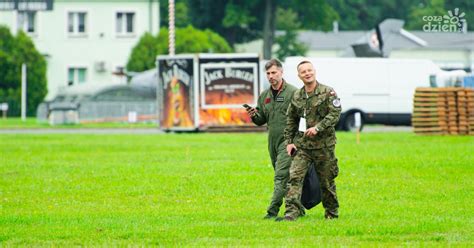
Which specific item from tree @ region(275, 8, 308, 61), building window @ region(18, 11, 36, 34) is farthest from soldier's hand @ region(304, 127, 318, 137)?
Answer: tree @ region(275, 8, 308, 61)

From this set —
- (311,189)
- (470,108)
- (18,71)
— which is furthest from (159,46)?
(311,189)

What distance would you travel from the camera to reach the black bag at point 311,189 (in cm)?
1384

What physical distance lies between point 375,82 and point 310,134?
27.9m

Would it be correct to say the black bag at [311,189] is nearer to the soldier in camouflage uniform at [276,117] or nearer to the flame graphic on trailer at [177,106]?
the soldier in camouflage uniform at [276,117]

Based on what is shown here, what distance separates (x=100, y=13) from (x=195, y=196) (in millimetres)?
59852

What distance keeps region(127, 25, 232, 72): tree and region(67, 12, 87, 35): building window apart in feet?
17.0

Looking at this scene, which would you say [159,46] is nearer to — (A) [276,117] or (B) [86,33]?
Result: (B) [86,33]

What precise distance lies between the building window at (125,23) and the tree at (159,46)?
4075mm

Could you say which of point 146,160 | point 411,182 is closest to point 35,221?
point 411,182

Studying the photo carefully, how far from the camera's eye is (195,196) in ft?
58.2

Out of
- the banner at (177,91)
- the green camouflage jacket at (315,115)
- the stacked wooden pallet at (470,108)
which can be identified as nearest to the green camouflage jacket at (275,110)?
the green camouflage jacket at (315,115)

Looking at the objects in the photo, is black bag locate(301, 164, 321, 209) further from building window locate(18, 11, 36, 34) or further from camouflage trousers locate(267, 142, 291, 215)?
building window locate(18, 11, 36, 34)

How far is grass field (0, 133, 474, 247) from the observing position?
12.6 metres

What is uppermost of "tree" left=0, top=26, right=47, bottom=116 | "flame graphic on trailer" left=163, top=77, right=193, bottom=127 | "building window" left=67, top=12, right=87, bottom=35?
"building window" left=67, top=12, right=87, bottom=35
